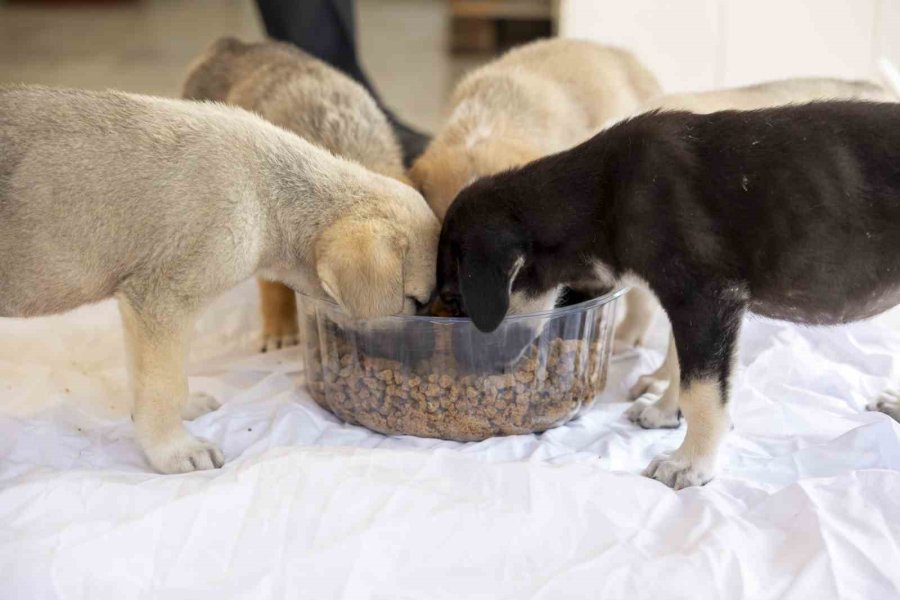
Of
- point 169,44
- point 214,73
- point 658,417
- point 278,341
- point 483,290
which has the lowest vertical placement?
point 169,44

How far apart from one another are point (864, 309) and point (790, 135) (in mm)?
555

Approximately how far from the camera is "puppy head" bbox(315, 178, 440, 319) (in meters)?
2.84

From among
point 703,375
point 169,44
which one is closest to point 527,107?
point 703,375

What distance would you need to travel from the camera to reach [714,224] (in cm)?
280

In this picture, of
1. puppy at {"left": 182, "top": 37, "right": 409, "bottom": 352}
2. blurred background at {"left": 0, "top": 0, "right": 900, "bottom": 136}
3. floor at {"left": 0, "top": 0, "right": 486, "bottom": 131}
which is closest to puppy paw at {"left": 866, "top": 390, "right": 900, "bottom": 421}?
puppy at {"left": 182, "top": 37, "right": 409, "bottom": 352}

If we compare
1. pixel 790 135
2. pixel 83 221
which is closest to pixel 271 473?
pixel 83 221

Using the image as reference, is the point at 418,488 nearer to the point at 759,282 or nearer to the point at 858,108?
the point at 759,282

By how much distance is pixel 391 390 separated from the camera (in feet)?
10.5

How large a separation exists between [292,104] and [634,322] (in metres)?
1.57

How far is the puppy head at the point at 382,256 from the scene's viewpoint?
2.84 metres

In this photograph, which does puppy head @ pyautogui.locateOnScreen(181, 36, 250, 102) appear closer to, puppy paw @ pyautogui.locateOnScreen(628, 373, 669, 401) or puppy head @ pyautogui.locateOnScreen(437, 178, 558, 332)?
puppy head @ pyautogui.locateOnScreen(437, 178, 558, 332)

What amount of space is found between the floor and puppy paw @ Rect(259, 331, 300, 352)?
3.85 m

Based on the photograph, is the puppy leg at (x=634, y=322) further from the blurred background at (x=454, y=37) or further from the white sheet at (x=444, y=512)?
the blurred background at (x=454, y=37)

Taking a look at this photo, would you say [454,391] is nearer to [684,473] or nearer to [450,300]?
[450,300]
